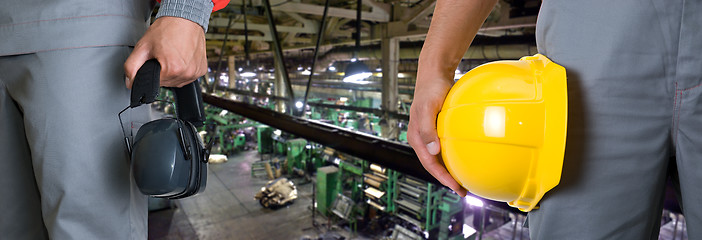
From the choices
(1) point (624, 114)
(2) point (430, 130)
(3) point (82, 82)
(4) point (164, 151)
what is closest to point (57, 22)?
(3) point (82, 82)

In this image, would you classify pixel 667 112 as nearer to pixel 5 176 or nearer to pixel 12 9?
pixel 12 9

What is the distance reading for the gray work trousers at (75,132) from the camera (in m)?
0.89

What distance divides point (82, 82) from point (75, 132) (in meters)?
0.13

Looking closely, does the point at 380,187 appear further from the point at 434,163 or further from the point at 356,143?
the point at 434,163

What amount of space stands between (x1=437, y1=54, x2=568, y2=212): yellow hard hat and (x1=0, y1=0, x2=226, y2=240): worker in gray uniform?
683 mm

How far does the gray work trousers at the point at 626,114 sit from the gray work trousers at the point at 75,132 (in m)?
1.05

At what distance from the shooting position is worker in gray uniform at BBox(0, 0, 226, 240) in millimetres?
Answer: 891

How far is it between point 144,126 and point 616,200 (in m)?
1.09

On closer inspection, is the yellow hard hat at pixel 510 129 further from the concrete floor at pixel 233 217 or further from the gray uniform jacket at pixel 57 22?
the concrete floor at pixel 233 217

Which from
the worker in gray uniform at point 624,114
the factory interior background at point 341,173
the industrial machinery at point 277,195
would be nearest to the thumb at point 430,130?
the worker in gray uniform at point 624,114

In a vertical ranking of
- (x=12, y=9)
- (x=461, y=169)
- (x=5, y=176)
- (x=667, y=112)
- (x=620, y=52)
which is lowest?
(x=5, y=176)

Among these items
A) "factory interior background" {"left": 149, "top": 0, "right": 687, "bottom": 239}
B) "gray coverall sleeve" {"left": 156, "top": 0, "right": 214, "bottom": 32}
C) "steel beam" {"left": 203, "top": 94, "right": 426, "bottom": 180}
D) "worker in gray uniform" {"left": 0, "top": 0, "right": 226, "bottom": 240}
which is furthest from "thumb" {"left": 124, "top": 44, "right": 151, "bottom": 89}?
"factory interior background" {"left": 149, "top": 0, "right": 687, "bottom": 239}

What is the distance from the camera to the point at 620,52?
62 cm

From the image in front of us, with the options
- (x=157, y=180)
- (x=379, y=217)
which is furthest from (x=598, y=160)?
(x=379, y=217)
